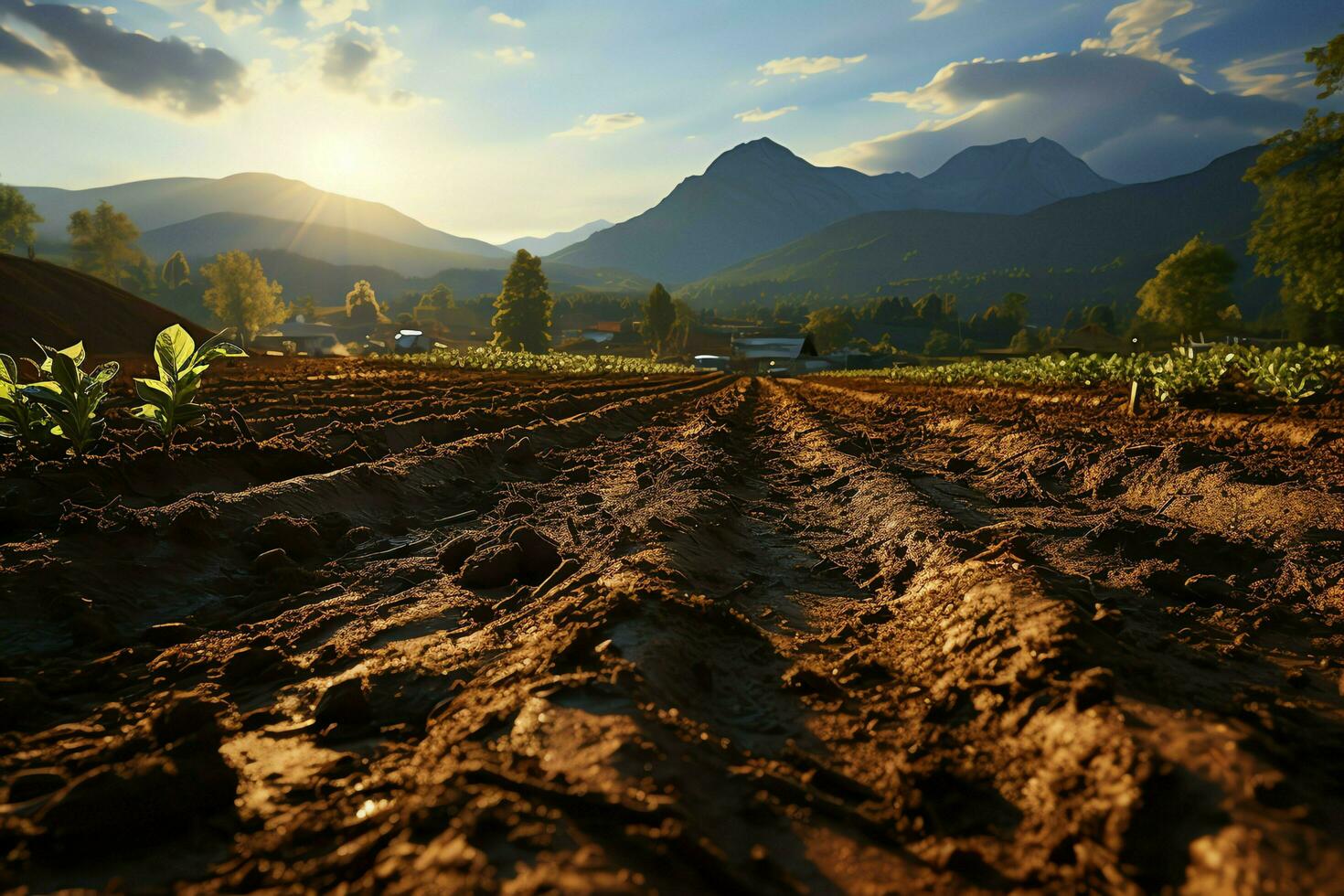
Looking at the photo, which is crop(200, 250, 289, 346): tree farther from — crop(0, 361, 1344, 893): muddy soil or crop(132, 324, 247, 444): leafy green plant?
crop(0, 361, 1344, 893): muddy soil

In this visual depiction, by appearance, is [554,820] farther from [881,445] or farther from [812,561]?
[881,445]

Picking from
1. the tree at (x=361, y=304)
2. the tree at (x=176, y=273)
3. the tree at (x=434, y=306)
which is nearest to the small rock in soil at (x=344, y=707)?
the tree at (x=361, y=304)

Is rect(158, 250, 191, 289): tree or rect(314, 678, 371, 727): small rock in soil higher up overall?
rect(158, 250, 191, 289): tree

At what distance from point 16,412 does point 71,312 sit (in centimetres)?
3168

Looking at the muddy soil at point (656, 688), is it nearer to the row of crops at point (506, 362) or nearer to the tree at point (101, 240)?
the row of crops at point (506, 362)

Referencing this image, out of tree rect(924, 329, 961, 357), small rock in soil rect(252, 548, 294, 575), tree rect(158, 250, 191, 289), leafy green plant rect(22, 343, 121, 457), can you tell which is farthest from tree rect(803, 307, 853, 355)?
tree rect(158, 250, 191, 289)

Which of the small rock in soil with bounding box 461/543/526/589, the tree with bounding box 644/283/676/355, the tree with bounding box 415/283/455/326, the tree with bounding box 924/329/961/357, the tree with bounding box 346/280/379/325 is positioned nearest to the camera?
the small rock in soil with bounding box 461/543/526/589

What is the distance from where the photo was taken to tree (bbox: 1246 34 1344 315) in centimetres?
2303

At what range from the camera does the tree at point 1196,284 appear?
57938mm

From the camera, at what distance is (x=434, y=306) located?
163125mm

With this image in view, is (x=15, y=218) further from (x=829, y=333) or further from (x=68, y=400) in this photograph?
(x=829, y=333)

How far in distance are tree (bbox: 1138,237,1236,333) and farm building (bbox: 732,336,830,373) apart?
1552 inches

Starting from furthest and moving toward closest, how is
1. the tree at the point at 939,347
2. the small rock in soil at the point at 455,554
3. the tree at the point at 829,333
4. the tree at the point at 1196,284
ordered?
the tree at the point at 829,333 < the tree at the point at 939,347 < the tree at the point at 1196,284 < the small rock in soil at the point at 455,554

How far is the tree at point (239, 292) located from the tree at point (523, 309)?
29862mm
